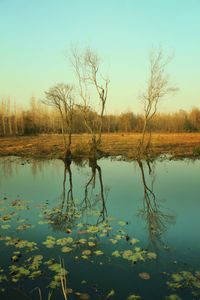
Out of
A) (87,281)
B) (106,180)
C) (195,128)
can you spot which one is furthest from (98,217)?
(195,128)

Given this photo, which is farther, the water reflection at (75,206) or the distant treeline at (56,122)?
the distant treeline at (56,122)

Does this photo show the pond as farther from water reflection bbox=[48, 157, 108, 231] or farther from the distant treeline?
the distant treeline

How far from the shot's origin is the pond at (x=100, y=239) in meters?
5.06

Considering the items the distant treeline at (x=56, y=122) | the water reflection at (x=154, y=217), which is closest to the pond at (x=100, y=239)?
the water reflection at (x=154, y=217)

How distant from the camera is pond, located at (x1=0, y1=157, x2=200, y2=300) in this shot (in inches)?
199

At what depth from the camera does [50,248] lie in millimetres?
6582

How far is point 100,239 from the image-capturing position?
7.08 meters

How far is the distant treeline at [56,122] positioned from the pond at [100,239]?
4097cm

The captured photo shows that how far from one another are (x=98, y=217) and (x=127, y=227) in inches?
45.9

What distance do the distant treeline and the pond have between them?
40974mm

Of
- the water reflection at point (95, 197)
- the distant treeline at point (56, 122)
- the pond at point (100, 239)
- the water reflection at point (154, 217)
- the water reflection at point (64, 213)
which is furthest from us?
the distant treeline at point (56, 122)

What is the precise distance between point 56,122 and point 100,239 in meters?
64.3

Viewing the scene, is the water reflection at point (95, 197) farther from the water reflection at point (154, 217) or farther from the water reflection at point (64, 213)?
the water reflection at point (154, 217)

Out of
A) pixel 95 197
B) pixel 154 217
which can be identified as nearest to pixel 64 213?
pixel 95 197
